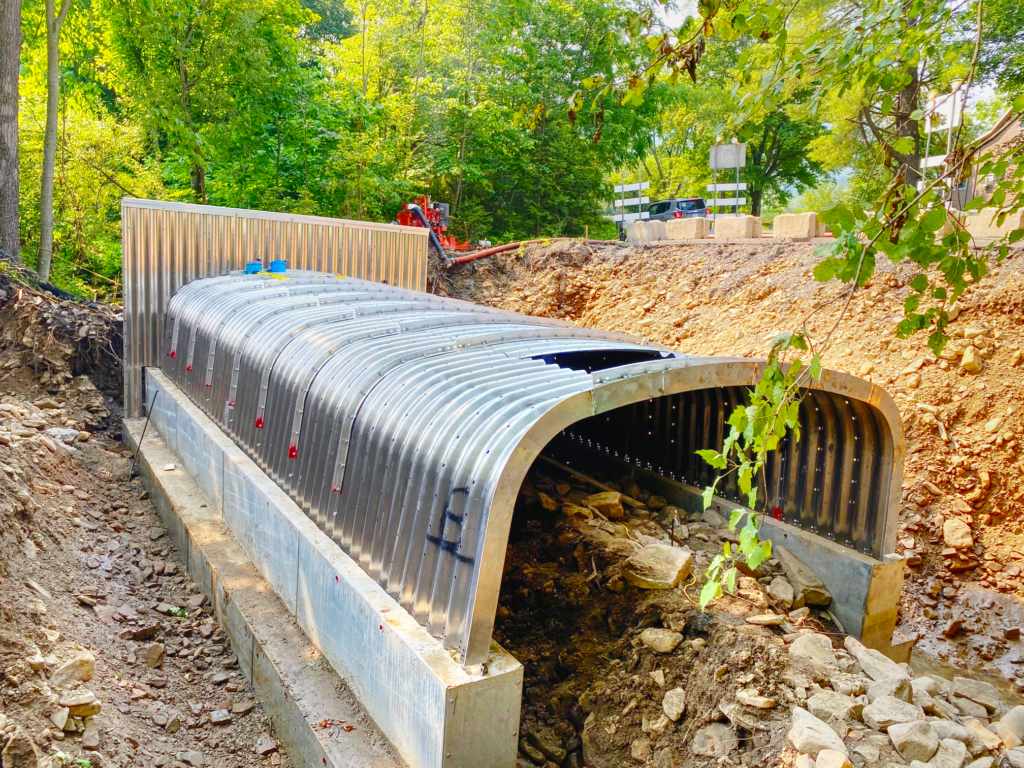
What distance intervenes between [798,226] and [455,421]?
12471 mm

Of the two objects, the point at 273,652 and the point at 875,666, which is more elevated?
the point at 875,666

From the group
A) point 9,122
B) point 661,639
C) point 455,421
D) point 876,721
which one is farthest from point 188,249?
point 876,721

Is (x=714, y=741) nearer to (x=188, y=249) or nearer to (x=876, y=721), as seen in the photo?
(x=876, y=721)

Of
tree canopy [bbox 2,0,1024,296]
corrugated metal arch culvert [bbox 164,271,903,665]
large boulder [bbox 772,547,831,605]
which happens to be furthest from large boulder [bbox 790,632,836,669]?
tree canopy [bbox 2,0,1024,296]

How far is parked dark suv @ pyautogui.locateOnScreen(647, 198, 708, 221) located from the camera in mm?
24466

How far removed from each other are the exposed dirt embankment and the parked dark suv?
346 inches

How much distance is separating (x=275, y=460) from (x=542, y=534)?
2.44m

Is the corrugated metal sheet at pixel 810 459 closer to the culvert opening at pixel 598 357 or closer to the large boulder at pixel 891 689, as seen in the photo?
the culvert opening at pixel 598 357

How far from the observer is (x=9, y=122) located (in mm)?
12852

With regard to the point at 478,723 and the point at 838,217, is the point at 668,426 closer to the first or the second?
the point at 478,723

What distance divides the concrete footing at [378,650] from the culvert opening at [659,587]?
2.26 ft

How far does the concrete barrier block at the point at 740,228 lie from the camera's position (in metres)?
16.0

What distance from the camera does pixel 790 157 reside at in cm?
3120

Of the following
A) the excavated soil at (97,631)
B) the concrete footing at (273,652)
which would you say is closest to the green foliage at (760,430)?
the concrete footing at (273,652)
